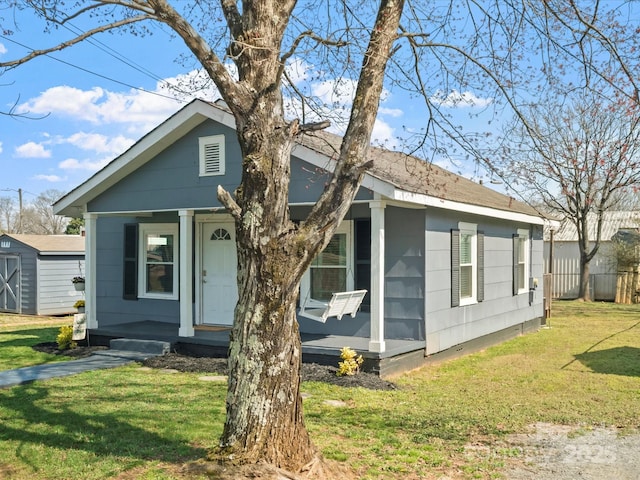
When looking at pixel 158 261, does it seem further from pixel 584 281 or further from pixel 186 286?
pixel 584 281

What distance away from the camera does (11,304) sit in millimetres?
19891

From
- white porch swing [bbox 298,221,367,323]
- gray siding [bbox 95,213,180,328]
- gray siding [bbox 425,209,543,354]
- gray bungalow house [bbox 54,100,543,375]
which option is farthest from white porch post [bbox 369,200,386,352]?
gray siding [bbox 95,213,180,328]

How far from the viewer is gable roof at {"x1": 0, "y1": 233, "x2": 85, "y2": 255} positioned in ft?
63.2

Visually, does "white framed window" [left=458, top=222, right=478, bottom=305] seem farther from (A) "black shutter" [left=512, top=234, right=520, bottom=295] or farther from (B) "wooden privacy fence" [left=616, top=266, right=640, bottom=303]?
(B) "wooden privacy fence" [left=616, top=266, right=640, bottom=303]

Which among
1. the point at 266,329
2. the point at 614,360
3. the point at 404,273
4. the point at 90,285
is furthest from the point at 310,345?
the point at 614,360

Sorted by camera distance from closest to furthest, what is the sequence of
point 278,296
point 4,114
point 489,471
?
1. point 278,296
2. point 489,471
3. point 4,114

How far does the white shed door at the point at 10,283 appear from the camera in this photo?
19.6m

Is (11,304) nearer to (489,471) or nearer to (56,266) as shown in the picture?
(56,266)

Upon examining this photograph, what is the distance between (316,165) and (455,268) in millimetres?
3227

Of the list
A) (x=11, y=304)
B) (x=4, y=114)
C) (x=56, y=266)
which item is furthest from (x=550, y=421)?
(x=11, y=304)

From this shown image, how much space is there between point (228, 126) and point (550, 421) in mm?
6739

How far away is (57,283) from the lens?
19656 millimetres

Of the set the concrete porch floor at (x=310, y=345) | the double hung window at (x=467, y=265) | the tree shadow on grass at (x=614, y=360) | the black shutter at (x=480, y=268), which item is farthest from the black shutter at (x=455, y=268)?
the tree shadow on grass at (x=614, y=360)

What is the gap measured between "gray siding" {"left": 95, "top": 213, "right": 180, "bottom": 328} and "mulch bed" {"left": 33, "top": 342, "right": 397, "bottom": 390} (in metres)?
1.72
